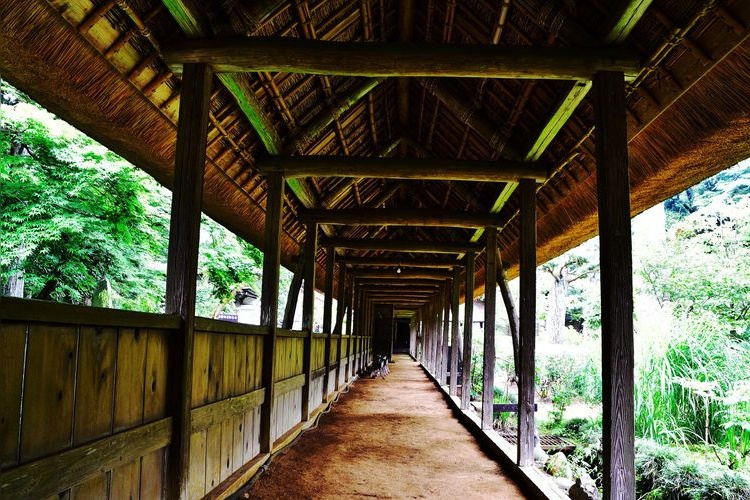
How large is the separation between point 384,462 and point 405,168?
290 centimetres

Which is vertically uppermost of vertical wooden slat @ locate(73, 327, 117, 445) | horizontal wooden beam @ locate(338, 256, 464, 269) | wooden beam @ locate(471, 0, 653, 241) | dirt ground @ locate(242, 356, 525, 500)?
wooden beam @ locate(471, 0, 653, 241)

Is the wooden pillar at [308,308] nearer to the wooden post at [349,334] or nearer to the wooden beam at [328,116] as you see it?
the wooden beam at [328,116]

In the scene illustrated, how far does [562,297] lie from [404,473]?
65.7ft

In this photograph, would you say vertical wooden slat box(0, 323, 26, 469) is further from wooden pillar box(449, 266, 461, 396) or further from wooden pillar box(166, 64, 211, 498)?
wooden pillar box(449, 266, 461, 396)

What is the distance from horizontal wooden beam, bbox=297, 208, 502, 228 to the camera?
7.32 meters

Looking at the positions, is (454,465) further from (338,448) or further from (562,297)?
(562,297)

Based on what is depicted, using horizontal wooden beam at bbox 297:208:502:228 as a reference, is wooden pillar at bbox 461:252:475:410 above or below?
below

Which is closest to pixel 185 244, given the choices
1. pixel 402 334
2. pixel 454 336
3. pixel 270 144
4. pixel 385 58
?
pixel 385 58

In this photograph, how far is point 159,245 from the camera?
37.6 ft

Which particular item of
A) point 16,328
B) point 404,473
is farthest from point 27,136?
point 16,328

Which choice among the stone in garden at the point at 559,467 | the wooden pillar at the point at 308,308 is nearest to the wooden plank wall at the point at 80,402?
the wooden pillar at the point at 308,308

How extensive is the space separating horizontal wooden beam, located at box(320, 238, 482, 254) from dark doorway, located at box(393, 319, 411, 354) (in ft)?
96.1

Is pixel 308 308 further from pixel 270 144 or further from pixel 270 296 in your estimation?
pixel 270 144

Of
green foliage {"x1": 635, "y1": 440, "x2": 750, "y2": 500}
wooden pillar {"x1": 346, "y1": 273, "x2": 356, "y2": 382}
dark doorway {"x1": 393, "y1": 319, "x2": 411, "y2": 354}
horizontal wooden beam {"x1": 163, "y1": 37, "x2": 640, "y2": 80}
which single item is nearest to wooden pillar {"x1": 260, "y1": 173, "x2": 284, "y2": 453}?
horizontal wooden beam {"x1": 163, "y1": 37, "x2": 640, "y2": 80}
